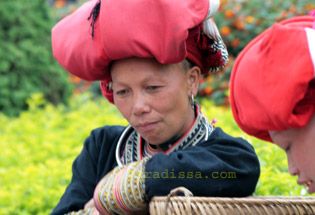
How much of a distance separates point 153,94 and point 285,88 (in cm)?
82

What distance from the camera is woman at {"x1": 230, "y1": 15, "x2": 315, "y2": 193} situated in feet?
4.83

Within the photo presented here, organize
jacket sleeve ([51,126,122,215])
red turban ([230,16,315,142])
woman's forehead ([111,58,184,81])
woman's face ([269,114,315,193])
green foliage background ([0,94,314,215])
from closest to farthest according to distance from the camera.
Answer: red turban ([230,16,315,142])
woman's face ([269,114,315,193])
woman's forehead ([111,58,184,81])
jacket sleeve ([51,126,122,215])
green foliage background ([0,94,314,215])

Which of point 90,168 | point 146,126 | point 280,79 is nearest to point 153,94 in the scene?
point 146,126

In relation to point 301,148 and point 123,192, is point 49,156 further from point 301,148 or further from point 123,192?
point 301,148

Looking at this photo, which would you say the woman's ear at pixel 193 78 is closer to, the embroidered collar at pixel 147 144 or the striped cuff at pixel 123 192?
the embroidered collar at pixel 147 144

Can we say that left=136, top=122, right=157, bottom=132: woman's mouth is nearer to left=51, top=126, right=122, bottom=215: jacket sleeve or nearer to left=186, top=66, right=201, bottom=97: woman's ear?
left=186, top=66, right=201, bottom=97: woman's ear

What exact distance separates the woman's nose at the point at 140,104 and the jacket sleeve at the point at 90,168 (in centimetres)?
48

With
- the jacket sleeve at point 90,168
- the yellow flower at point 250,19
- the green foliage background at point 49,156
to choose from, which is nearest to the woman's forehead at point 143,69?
the jacket sleeve at point 90,168

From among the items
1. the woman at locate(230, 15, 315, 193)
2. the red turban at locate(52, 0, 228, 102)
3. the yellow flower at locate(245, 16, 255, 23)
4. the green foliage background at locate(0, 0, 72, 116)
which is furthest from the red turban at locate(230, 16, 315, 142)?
the green foliage background at locate(0, 0, 72, 116)

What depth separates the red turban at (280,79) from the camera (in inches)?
57.7

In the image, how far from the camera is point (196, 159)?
2123 mm

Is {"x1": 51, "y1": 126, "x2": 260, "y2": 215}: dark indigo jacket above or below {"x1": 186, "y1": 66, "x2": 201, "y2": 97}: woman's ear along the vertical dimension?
below

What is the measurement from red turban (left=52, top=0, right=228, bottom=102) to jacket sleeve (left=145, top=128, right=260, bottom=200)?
0.40 m

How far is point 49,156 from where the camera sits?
184 inches
